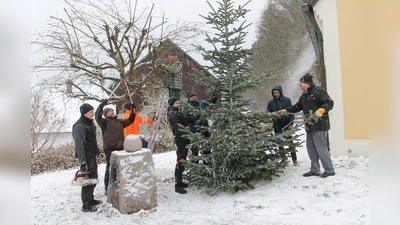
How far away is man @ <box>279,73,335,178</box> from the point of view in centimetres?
467

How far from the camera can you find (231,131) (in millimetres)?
4613

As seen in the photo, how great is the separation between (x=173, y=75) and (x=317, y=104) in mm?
3288

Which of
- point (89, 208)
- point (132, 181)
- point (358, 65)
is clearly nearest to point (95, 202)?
point (89, 208)

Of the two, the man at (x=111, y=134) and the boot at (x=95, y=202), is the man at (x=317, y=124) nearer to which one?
the man at (x=111, y=134)

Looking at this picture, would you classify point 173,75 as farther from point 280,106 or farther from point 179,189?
point 179,189

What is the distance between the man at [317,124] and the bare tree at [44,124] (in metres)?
8.21

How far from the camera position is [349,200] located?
3.77 m

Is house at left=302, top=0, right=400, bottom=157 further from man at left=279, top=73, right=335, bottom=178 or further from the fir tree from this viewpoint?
the fir tree

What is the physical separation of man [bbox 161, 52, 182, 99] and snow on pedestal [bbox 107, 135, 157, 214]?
2.13m

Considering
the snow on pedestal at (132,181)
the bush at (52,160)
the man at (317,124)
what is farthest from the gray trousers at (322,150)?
the bush at (52,160)

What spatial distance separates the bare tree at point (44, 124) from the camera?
9.40 metres

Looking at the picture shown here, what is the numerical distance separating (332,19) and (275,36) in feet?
72.1
